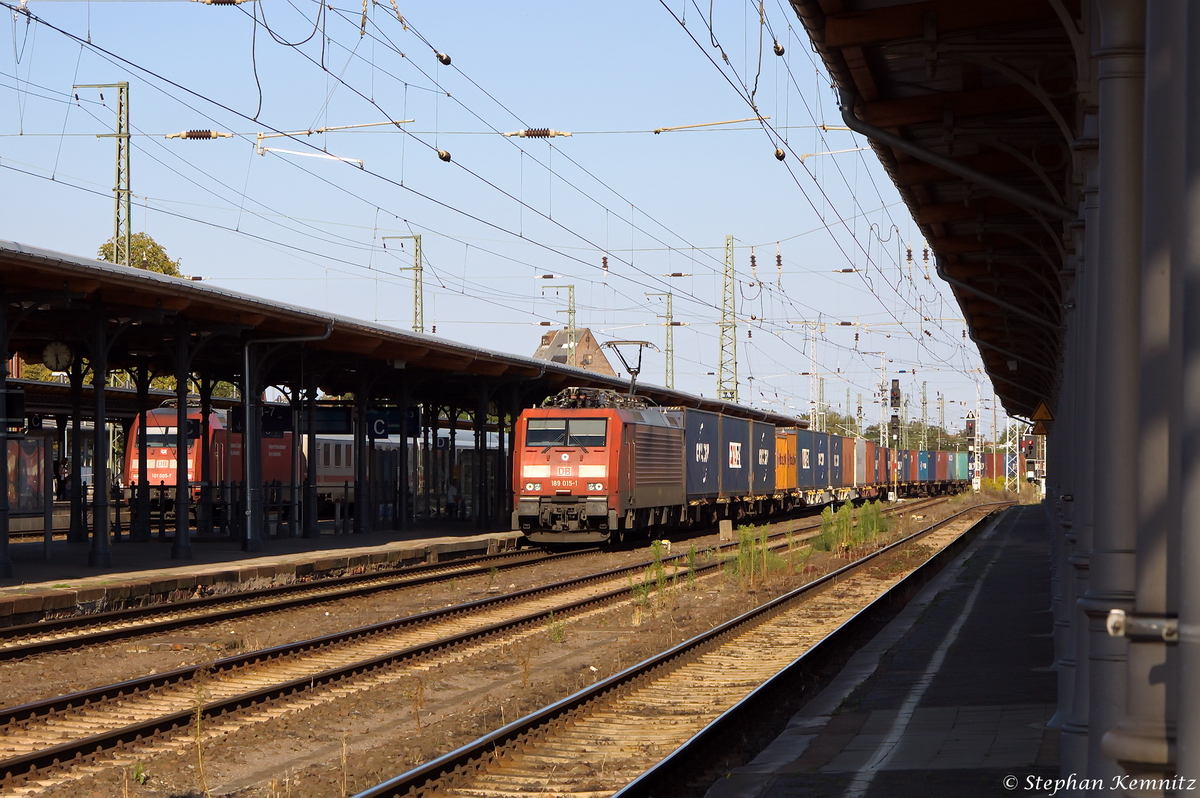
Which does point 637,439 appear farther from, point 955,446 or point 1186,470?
point 955,446

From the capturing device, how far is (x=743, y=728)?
9766mm

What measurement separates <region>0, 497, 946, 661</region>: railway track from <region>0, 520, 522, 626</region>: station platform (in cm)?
52

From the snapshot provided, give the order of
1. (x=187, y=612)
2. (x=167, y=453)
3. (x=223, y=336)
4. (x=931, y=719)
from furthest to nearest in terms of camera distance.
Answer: (x=167, y=453) → (x=223, y=336) → (x=187, y=612) → (x=931, y=719)

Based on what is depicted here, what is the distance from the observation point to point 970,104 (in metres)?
9.40

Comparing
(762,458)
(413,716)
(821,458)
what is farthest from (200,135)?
(821,458)

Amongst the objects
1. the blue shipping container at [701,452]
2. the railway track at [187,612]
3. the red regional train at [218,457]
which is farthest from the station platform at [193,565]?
the red regional train at [218,457]

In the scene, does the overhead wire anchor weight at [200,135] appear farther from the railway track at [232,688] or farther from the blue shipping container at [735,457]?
the blue shipping container at [735,457]

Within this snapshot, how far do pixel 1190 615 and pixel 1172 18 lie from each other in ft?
5.61

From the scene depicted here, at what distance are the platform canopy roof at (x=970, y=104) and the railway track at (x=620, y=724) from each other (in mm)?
4499

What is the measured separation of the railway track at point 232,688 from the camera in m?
8.86

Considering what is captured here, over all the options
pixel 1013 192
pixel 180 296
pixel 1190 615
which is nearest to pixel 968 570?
pixel 180 296

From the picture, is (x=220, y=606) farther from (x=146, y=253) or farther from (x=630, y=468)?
(x=146, y=253)

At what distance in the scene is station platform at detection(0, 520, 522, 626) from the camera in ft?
52.8

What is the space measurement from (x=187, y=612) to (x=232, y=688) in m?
5.75
